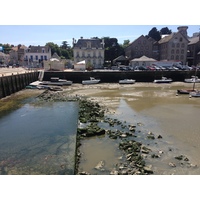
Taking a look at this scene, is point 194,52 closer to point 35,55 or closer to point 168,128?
point 35,55

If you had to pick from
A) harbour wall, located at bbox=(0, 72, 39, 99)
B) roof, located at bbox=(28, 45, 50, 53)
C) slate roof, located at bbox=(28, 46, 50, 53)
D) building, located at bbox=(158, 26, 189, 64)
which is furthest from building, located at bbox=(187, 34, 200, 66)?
harbour wall, located at bbox=(0, 72, 39, 99)

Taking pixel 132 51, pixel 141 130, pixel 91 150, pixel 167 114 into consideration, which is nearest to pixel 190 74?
pixel 132 51

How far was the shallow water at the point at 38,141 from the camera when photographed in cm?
912

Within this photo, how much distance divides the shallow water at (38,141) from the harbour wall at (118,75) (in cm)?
2323

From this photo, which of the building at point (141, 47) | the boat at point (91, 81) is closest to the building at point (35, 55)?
the boat at point (91, 81)

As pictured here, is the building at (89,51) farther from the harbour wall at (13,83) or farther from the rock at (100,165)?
the rock at (100,165)

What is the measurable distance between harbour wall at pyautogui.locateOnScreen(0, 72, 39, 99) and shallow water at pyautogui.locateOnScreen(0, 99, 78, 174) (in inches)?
297

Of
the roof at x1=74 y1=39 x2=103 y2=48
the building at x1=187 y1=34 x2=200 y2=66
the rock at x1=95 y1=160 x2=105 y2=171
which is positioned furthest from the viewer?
the building at x1=187 y1=34 x2=200 y2=66

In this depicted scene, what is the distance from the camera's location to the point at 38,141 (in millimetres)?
12102

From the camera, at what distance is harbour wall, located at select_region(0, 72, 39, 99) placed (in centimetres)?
2555

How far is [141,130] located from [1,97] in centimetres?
1904

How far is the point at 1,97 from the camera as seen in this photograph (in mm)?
24844

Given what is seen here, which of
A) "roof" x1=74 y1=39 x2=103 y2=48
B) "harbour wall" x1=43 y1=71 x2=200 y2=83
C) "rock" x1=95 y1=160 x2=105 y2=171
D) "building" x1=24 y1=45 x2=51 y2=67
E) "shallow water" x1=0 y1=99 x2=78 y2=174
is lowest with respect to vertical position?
"rock" x1=95 y1=160 x2=105 y2=171

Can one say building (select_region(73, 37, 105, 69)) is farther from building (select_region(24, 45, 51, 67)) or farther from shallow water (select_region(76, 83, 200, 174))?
shallow water (select_region(76, 83, 200, 174))
